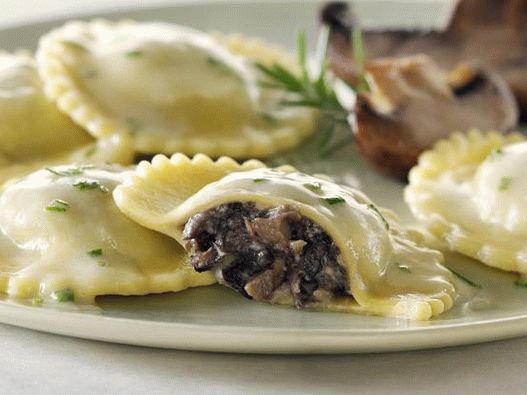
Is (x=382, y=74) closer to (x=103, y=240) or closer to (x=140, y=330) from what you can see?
(x=103, y=240)

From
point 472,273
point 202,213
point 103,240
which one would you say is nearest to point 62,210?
point 103,240

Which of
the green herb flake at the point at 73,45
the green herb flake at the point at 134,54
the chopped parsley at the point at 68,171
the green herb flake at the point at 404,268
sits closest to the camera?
the green herb flake at the point at 404,268

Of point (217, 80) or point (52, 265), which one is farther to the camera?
point (217, 80)

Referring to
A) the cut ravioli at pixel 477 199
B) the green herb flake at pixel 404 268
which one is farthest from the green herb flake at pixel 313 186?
the cut ravioli at pixel 477 199

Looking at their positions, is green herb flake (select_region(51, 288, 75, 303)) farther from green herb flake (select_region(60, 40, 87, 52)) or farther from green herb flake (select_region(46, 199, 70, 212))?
green herb flake (select_region(60, 40, 87, 52))

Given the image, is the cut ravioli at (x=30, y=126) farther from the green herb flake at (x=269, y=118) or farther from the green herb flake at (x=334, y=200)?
the green herb flake at (x=334, y=200)

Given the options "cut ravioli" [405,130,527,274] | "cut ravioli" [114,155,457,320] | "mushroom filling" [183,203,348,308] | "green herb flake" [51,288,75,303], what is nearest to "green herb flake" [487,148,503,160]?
"cut ravioli" [405,130,527,274]
